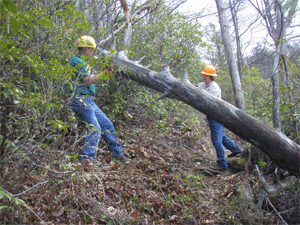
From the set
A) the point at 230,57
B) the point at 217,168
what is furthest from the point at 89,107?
the point at 230,57

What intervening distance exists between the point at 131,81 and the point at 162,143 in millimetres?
1692

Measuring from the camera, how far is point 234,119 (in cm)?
395

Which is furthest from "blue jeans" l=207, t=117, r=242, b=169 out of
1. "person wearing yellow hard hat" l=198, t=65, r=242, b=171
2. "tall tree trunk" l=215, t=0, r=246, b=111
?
"tall tree trunk" l=215, t=0, r=246, b=111

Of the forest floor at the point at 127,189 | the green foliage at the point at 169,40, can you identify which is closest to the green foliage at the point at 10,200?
the forest floor at the point at 127,189

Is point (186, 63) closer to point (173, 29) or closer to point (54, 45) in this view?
point (173, 29)

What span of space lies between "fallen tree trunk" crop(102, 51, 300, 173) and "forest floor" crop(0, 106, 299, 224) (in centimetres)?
61

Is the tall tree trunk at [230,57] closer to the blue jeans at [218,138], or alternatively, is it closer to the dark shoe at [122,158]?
the blue jeans at [218,138]

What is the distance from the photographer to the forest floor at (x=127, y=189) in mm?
2371

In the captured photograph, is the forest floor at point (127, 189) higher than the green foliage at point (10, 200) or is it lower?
lower

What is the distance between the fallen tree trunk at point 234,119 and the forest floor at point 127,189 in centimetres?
61

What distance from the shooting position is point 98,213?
2666 mm

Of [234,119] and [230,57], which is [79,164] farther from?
[230,57]

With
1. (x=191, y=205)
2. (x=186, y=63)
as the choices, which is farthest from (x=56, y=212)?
(x=186, y=63)

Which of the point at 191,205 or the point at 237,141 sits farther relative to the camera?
the point at 237,141
